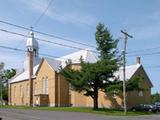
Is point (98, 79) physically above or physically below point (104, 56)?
below

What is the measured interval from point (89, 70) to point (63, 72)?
4.86 m

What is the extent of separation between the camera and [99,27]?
57.0m

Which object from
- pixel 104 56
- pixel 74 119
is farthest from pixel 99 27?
pixel 74 119

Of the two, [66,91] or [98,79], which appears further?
[66,91]

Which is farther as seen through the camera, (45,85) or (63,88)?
(45,85)

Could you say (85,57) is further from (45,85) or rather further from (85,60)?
(45,85)

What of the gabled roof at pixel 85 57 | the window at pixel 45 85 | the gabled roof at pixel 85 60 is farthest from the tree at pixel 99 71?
the window at pixel 45 85

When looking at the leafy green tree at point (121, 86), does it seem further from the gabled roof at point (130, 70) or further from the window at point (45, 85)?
the window at point (45, 85)

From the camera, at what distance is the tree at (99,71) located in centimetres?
5388

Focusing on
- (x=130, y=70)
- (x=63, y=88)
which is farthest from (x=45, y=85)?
(x=130, y=70)

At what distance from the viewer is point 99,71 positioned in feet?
176

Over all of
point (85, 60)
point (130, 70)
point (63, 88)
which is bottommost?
point (63, 88)

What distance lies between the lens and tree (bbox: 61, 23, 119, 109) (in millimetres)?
53875

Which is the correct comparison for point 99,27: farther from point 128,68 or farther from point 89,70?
point 128,68
